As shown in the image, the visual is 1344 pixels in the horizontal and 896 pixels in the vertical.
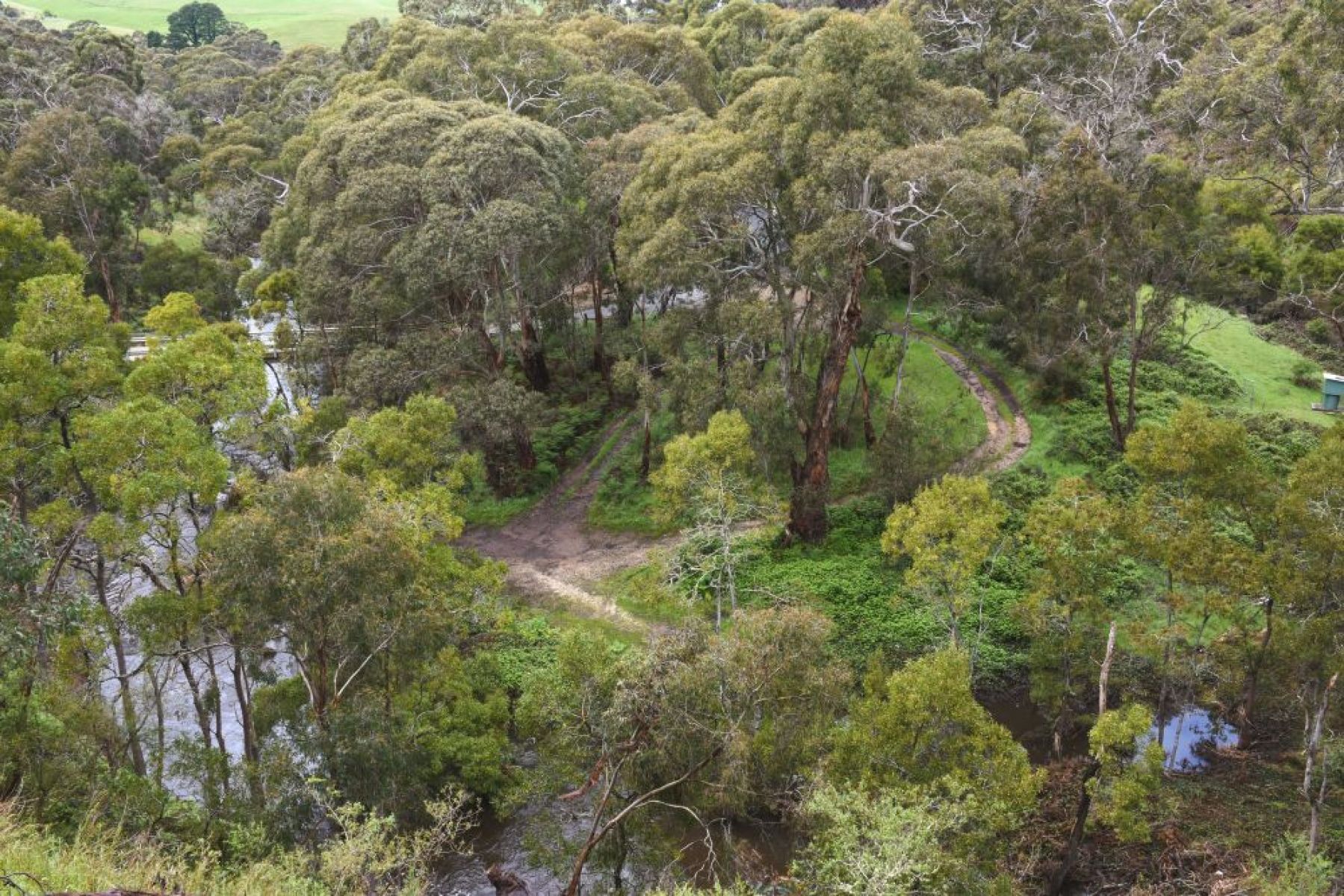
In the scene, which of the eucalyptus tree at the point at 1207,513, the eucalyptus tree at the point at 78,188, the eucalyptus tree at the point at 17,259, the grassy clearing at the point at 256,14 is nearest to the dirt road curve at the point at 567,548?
the eucalyptus tree at the point at 1207,513

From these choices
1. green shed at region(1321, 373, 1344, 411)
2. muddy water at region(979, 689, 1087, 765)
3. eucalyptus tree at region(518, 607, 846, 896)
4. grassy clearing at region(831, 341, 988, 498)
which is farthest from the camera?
grassy clearing at region(831, 341, 988, 498)

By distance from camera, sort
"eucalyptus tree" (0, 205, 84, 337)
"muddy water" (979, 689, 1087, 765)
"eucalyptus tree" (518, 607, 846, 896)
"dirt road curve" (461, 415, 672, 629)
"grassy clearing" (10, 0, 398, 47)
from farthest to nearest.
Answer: "grassy clearing" (10, 0, 398, 47) < "dirt road curve" (461, 415, 672, 629) < "muddy water" (979, 689, 1087, 765) < "eucalyptus tree" (0, 205, 84, 337) < "eucalyptus tree" (518, 607, 846, 896)

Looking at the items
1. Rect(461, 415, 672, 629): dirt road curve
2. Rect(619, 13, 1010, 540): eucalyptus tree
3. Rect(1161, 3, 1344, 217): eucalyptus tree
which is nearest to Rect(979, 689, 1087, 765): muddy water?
Rect(619, 13, 1010, 540): eucalyptus tree

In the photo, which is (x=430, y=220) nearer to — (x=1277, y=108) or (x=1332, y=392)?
(x=1277, y=108)

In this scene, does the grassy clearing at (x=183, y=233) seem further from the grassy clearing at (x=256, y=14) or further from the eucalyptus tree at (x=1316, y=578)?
the grassy clearing at (x=256, y=14)

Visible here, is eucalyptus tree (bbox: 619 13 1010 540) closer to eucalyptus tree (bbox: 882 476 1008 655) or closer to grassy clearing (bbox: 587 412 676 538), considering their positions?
grassy clearing (bbox: 587 412 676 538)

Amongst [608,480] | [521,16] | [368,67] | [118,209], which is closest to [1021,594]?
[608,480]
